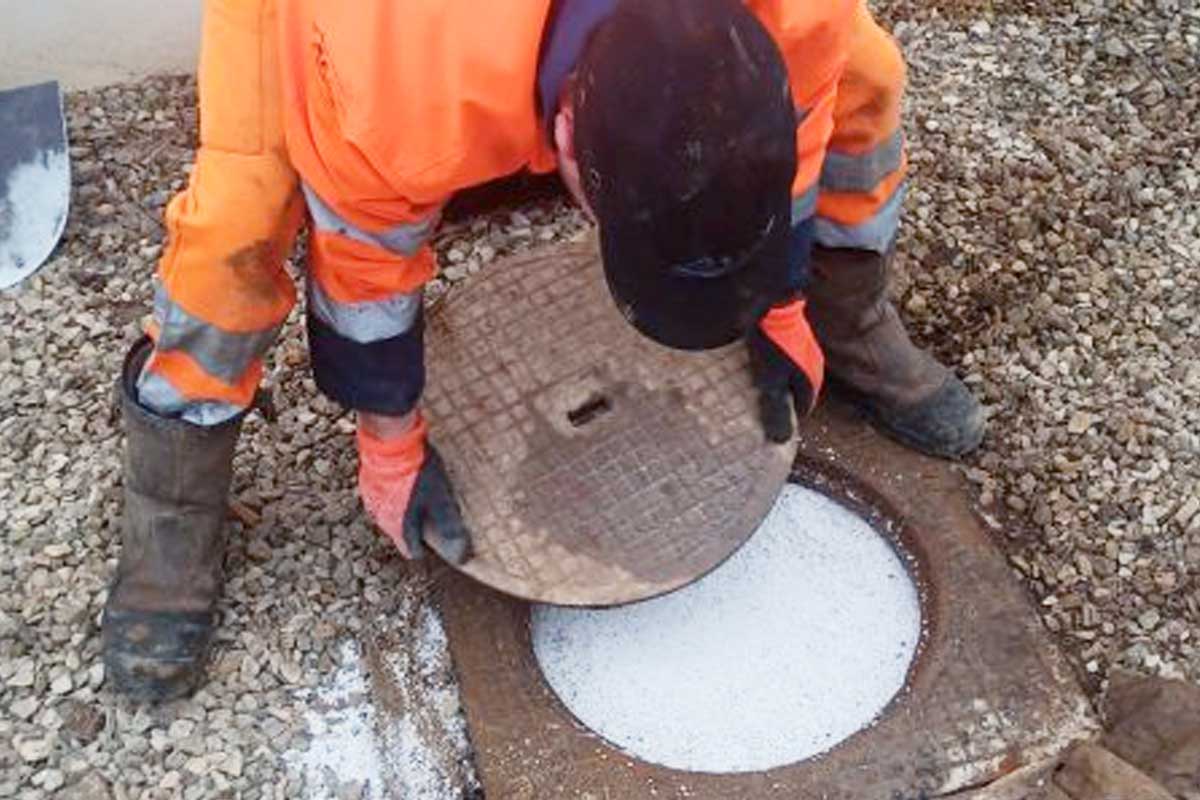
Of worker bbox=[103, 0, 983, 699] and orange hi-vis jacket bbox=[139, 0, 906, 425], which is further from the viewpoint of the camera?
orange hi-vis jacket bbox=[139, 0, 906, 425]

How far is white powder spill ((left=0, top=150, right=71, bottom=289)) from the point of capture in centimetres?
323

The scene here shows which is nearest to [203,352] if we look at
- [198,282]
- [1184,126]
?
[198,282]

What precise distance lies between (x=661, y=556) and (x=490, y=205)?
93 centimetres

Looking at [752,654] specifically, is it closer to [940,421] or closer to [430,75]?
[940,421]

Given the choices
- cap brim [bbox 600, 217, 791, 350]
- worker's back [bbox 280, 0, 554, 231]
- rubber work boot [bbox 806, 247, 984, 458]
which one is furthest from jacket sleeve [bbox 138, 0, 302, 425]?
rubber work boot [bbox 806, 247, 984, 458]

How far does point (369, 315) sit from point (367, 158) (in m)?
0.38

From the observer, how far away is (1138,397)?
3061mm

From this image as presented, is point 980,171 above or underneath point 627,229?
underneath

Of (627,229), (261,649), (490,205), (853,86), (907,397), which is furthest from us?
(490,205)

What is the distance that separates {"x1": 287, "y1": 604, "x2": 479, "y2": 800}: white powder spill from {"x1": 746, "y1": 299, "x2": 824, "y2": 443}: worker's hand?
24.8 inches

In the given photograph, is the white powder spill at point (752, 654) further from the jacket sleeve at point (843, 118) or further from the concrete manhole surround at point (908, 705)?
the jacket sleeve at point (843, 118)

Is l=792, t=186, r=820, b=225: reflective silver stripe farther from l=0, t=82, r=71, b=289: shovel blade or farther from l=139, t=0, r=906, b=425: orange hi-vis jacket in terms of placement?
l=0, t=82, r=71, b=289: shovel blade

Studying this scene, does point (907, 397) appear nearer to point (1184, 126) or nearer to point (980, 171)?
point (980, 171)

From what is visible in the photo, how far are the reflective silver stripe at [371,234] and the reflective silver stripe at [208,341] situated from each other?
0.84 ft
